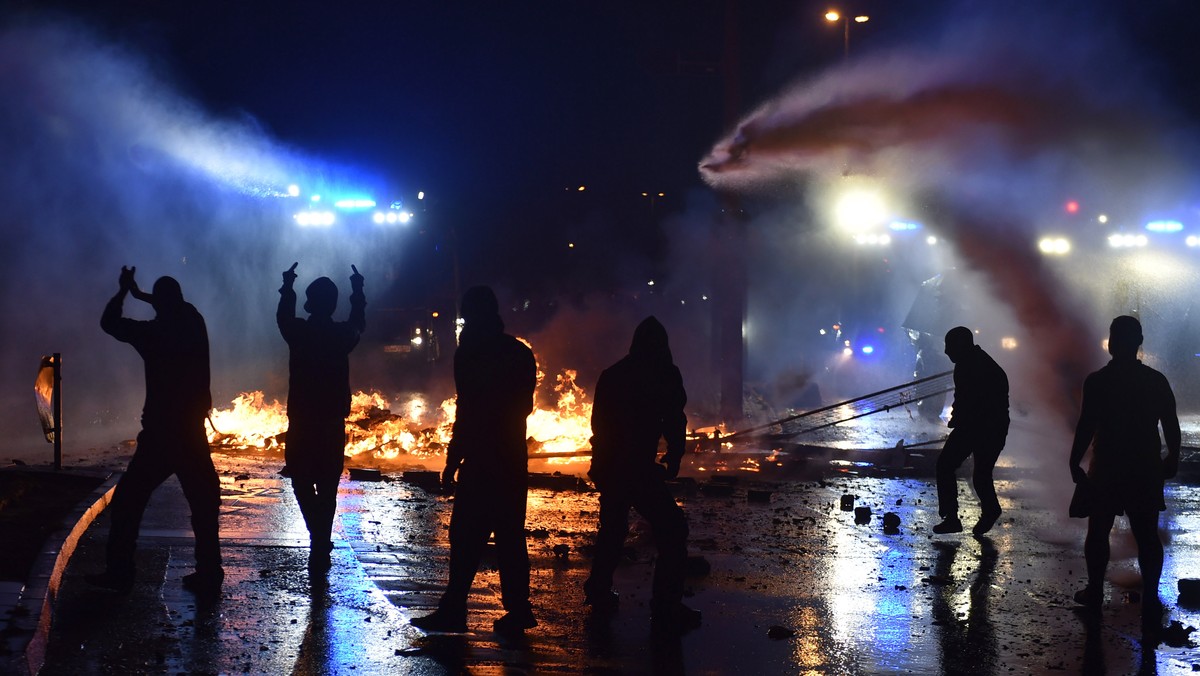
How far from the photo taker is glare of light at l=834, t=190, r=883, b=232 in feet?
79.4

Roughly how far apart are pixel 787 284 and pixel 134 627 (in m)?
42.4

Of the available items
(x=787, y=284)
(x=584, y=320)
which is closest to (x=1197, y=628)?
(x=584, y=320)

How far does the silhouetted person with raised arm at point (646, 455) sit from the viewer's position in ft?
19.0

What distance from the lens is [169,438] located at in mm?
5957

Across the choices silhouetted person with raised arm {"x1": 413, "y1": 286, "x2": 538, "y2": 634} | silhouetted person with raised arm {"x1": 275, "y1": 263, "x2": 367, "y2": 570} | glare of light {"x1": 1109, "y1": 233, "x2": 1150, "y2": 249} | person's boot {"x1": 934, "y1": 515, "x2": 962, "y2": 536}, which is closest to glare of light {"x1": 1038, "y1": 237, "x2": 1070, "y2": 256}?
glare of light {"x1": 1109, "y1": 233, "x2": 1150, "y2": 249}

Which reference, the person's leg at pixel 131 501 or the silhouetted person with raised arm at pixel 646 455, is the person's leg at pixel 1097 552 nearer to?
the silhouetted person with raised arm at pixel 646 455

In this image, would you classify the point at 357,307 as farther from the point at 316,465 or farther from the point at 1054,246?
the point at 1054,246

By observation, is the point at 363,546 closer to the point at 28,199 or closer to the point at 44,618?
the point at 44,618

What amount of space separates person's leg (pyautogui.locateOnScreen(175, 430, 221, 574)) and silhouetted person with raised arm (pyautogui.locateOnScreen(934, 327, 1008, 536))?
5833 mm

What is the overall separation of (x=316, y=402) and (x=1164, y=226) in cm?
2074

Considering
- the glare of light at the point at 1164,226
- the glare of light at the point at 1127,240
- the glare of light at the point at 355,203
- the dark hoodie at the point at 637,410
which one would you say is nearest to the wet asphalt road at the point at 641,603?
the dark hoodie at the point at 637,410

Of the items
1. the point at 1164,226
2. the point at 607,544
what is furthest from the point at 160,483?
the point at 1164,226

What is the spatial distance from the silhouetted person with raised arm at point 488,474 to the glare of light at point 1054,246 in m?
17.0

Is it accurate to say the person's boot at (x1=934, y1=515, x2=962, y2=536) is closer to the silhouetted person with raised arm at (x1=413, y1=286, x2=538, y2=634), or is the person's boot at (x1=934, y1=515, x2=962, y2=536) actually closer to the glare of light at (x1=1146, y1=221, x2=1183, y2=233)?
the silhouetted person with raised arm at (x1=413, y1=286, x2=538, y2=634)
